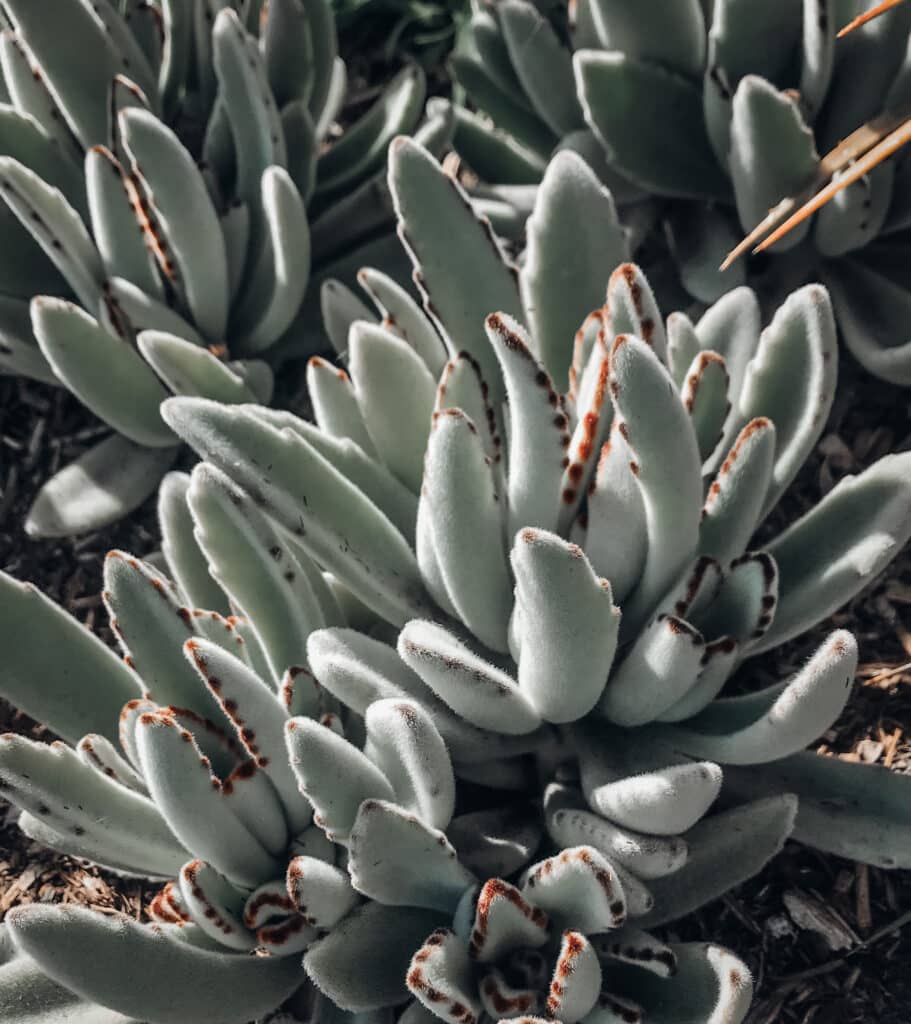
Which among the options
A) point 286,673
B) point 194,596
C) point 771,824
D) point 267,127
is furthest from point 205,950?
point 267,127

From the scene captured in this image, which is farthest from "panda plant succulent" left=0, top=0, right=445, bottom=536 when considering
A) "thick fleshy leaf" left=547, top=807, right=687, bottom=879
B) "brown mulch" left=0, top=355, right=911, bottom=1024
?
"thick fleshy leaf" left=547, top=807, right=687, bottom=879

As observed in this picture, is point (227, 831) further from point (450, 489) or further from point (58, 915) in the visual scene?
point (450, 489)

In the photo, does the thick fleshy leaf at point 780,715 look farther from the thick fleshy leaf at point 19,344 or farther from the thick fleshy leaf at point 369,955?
the thick fleshy leaf at point 19,344

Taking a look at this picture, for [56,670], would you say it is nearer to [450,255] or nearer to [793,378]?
[450,255]

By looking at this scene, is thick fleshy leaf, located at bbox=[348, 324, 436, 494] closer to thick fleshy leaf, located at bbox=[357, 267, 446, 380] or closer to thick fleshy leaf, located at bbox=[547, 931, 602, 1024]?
thick fleshy leaf, located at bbox=[357, 267, 446, 380]

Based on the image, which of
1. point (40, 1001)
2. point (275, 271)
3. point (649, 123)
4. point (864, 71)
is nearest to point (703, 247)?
point (649, 123)
